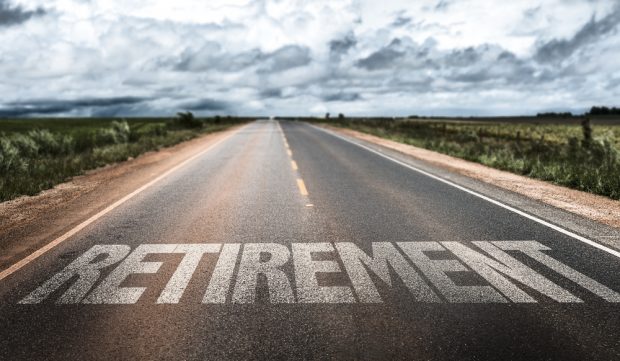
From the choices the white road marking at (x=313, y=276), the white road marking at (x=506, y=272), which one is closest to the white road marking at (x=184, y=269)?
the white road marking at (x=313, y=276)

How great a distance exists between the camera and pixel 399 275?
491 cm

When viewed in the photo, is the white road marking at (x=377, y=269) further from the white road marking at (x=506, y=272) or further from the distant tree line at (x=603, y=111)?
the distant tree line at (x=603, y=111)

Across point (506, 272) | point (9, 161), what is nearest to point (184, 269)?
point (506, 272)

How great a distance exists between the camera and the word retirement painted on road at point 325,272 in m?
4.37

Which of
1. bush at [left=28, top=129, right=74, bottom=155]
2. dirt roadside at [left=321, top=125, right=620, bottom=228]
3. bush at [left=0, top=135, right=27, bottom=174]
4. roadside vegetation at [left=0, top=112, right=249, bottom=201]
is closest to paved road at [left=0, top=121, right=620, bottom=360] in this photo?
dirt roadside at [left=321, top=125, right=620, bottom=228]

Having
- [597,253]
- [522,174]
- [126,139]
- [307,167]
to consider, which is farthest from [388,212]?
[126,139]

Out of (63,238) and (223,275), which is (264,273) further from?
(63,238)

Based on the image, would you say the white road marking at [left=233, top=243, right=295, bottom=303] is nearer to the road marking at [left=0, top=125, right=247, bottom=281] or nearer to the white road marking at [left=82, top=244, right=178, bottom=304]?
the white road marking at [left=82, top=244, right=178, bottom=304]

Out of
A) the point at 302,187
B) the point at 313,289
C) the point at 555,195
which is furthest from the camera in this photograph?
the point at 302,187

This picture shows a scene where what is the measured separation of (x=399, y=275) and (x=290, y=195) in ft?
16.3

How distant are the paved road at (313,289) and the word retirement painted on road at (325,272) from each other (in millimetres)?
22

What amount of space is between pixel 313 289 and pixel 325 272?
494 mm

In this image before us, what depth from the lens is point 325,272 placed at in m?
5.00

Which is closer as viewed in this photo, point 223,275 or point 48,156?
point 223,275
